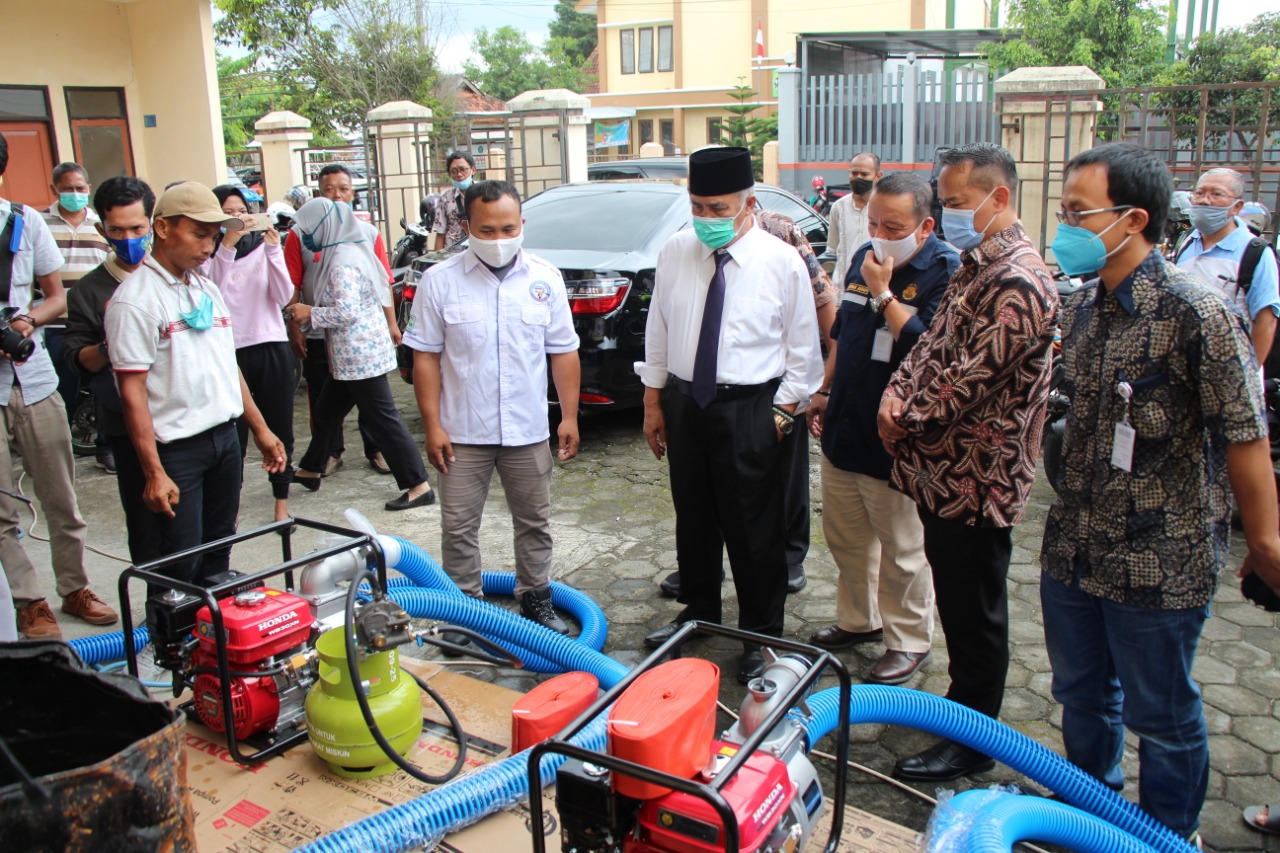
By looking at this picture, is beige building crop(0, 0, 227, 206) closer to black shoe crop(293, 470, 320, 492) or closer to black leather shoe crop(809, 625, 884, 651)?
black shoe crop(293, 470, 320, 492)

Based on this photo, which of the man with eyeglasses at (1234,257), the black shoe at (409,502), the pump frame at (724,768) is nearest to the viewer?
the pump frame at (724,768)

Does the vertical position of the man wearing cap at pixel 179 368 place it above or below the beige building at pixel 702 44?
below

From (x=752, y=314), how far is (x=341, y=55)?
22.9 meters

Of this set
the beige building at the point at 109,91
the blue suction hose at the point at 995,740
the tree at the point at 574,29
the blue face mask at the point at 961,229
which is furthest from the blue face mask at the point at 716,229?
the tree at the point at 574,29

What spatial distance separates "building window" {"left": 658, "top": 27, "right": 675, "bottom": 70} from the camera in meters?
41.8

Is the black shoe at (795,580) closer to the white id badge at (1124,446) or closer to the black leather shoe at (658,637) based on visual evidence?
the black leather shoe at (658,637)

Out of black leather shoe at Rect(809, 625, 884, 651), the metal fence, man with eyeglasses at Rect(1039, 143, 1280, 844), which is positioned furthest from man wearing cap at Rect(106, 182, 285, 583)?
the metal fence

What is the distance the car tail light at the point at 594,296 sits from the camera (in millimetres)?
6250

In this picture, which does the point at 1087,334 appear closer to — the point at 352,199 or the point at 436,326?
the point at 436,326

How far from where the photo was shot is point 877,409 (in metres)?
3.53

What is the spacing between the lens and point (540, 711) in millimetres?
2701

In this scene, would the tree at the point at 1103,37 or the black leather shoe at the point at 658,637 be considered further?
the tree at the point at 1103,37

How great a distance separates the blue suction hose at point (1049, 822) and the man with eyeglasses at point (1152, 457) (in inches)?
9.7

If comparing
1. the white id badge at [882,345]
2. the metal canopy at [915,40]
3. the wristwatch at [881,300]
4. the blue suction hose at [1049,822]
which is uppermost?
the metal canopy at [915,40]
